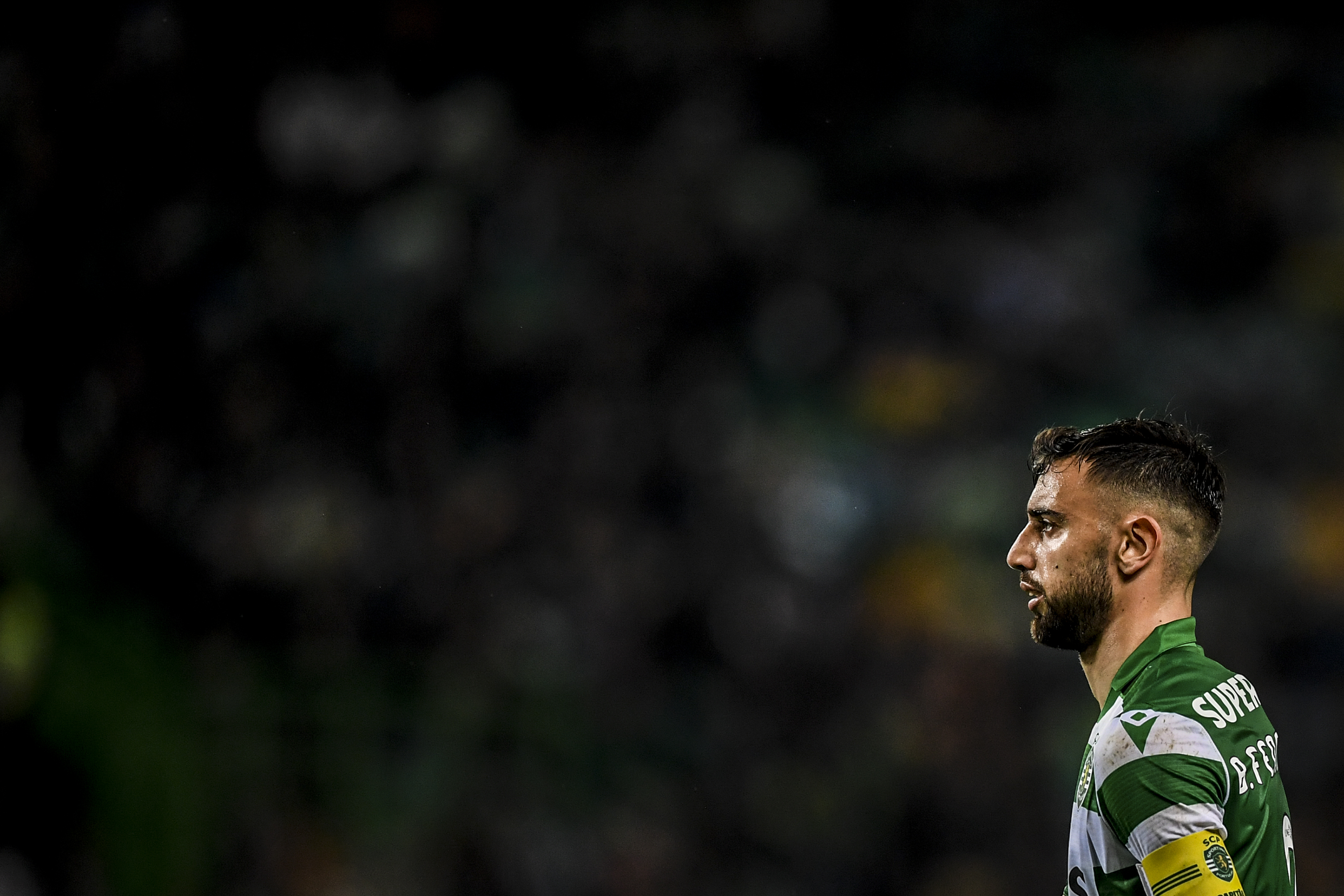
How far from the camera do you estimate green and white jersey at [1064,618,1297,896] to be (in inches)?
47.8

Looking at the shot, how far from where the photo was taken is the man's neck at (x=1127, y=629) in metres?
1.42

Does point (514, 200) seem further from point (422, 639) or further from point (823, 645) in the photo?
point (823, 645)

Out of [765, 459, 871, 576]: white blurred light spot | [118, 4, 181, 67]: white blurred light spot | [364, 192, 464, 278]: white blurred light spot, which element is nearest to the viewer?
[765, 459, 871, 576]: white blurred light spot

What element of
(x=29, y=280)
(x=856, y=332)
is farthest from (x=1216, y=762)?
(x=29, y=280)

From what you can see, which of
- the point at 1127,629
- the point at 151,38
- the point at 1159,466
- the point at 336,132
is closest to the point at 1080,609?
the point at 1127,629

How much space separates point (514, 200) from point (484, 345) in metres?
0.65

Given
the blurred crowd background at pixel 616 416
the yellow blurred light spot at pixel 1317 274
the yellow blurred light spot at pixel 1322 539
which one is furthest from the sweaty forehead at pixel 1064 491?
the yellow blurred light spot at pixel 1317 274

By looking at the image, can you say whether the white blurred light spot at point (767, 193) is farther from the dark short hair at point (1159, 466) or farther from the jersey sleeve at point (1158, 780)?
the jersey sleeve at point (1158, 780)

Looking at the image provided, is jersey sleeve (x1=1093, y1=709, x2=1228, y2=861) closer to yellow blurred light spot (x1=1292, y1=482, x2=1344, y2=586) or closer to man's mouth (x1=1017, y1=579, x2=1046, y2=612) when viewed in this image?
man's mouth (x1=1017, y1=579, x2=1046, y2=612)

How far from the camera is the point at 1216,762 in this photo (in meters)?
1.28

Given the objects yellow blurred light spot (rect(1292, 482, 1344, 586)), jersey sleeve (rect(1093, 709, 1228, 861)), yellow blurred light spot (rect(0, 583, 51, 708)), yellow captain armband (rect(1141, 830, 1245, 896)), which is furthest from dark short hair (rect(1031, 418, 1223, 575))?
yellow blurred light spot (rect(0, 583, 51, 708))

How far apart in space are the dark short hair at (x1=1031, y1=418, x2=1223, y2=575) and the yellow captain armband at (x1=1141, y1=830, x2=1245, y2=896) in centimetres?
38

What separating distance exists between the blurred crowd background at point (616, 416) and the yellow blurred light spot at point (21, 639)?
0.07ft

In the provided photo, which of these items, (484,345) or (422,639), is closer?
(422,639)
